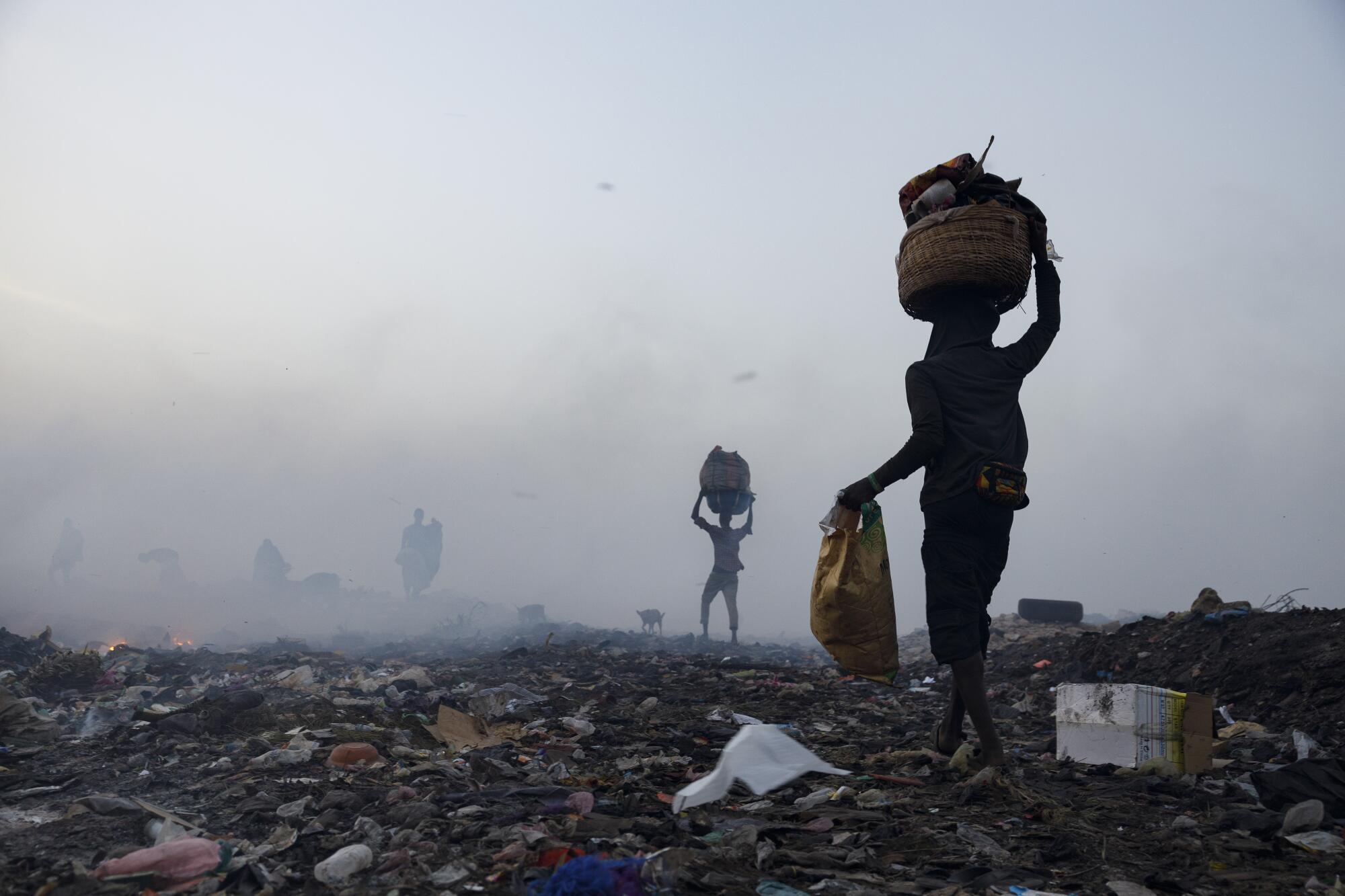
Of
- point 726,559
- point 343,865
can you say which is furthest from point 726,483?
point 343,865

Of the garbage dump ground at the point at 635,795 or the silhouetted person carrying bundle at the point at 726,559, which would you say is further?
the silhouetted person carrying bundle at the point at 726,559

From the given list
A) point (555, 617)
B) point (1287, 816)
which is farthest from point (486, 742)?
point (555, 617)

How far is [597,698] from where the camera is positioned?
5453mm

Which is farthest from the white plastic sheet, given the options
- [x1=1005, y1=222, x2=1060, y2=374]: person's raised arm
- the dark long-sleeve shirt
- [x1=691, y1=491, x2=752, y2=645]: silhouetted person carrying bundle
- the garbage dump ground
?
[x1=691, y1=491, x2=752, y2=645]: silhouetted person carrying bundle

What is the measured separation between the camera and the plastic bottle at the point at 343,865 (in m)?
2.13

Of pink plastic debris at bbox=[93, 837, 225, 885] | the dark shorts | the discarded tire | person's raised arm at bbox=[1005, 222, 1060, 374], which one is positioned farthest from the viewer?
the discarded tire

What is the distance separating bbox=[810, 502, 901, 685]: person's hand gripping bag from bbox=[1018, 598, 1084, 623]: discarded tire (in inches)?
401

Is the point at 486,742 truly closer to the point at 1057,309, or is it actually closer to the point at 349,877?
the point at 349,877

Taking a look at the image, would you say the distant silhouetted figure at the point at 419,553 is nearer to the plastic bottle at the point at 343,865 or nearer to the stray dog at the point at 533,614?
the stray dog at the point at 533,614

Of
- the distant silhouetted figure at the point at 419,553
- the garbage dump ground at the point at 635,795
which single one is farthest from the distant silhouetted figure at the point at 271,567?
the garbage dump ground at the point at 635,795

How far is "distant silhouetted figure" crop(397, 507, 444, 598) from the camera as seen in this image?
24.7 m

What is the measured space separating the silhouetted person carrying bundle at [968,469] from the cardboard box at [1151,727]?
0.61 metres

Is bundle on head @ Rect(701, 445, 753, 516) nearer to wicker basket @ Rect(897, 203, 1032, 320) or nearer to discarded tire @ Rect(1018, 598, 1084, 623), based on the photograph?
discarded tire @ Rect(1018, 598, 1084, 623)

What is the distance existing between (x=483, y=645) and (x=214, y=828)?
10.9 m
